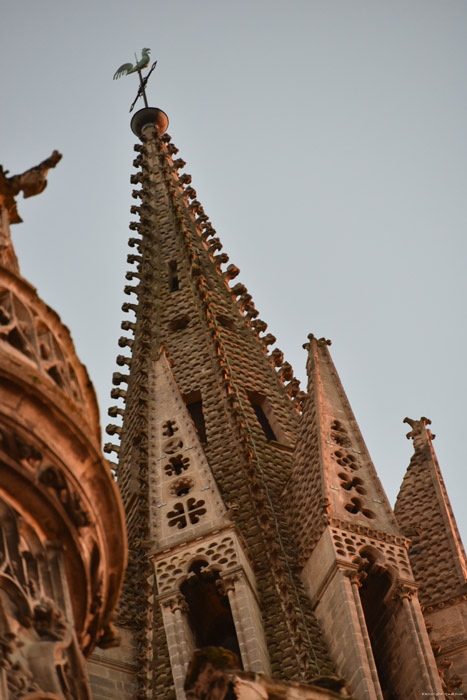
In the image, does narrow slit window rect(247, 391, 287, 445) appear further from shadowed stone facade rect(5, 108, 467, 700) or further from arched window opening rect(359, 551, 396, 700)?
arched window opening rect(359, 551, 396, 700)

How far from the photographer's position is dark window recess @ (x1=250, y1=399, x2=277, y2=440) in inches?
1294

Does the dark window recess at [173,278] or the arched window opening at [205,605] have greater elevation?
the dark window recess at [173,278]

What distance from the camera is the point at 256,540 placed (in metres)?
27.3

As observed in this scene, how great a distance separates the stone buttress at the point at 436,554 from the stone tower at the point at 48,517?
10044 millimetres

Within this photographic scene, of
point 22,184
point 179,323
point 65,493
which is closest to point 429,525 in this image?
point 179,323

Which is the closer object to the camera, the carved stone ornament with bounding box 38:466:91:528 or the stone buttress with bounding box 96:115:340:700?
the carved stone ornament with bounding box 38:466:91:528

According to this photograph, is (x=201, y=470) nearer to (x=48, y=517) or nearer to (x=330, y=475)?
(x=330, y=475)

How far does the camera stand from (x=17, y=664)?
11.1 metres

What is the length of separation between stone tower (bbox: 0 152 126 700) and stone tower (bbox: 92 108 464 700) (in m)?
7.35

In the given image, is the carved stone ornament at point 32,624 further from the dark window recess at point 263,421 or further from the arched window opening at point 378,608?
the dark window recess at point 263,421

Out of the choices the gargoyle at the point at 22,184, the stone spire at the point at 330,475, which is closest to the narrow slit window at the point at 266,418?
the stone spire at the point at 330,475

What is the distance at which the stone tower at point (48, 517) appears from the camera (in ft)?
37.8

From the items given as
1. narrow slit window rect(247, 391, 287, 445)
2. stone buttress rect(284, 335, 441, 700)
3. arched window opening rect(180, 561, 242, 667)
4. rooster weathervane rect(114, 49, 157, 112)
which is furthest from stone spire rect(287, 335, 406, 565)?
rooster weathervane rect(114, 49, 157, 112)

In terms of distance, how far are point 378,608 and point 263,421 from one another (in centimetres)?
1020
